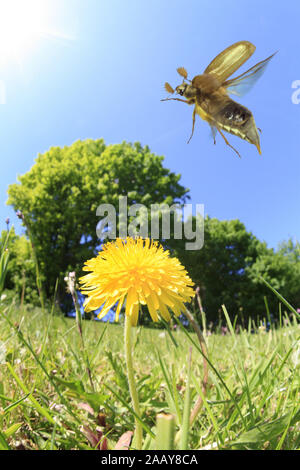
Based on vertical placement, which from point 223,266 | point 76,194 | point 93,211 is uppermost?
point 76,194

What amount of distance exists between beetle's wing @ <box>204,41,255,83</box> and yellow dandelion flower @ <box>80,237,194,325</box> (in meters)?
0.65

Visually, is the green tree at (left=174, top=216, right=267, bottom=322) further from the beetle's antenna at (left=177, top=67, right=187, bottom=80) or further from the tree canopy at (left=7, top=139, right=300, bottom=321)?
the beetle's antenna at (left=177, top=67, right=187, bottom=80)

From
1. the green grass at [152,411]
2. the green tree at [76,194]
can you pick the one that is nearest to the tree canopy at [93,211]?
the green tree at [76,194]

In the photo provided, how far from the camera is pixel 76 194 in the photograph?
15945mm

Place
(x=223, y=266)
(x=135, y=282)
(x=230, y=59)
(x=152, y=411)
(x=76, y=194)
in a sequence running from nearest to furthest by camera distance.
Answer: (x=135, y=282) < (x=230, y=59) < (x=152, y=411) < (x=76, y=194) < (x=223, y=266)

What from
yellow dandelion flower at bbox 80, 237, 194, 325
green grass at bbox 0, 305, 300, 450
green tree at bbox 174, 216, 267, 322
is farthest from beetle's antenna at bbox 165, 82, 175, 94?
green tree at bbox 174, 216, 267, 322

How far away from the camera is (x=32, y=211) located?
16594mm

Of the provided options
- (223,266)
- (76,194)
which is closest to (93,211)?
(76,194)

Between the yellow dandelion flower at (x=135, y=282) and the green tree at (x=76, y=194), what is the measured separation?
14789 mm

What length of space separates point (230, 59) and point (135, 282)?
794 mm

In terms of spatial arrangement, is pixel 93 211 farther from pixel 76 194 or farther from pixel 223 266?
pixel 223 266

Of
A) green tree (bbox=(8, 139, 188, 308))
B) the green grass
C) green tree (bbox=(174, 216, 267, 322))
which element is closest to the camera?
the green grass

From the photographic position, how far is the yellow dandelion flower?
726mm
